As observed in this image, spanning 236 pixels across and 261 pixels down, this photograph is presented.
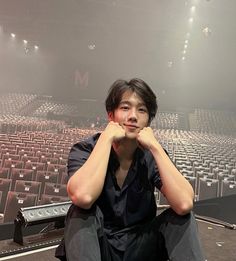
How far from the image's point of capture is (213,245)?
1.79 meters

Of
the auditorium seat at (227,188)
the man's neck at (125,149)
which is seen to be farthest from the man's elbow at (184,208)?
the auditorium seat at (227,188)

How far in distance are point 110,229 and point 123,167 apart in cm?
23

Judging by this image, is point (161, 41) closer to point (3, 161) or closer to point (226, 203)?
point (3, 161)

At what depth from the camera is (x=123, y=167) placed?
4.23 feet

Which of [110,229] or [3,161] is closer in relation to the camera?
[110,229]

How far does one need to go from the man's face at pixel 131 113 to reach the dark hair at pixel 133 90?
0.6 inches

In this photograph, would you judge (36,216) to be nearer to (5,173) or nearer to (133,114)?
(133,114)

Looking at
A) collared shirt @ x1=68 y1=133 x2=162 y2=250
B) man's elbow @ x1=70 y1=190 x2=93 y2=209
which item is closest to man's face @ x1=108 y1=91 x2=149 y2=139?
collared shirt @ x1=68 y1=133 x2=162 y2=250

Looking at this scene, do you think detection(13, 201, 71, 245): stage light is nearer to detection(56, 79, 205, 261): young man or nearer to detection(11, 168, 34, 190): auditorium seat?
detection(56, 79, 205, 261): young man

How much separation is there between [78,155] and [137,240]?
0.36 meters

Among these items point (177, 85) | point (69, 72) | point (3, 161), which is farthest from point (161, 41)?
point (3, 161)

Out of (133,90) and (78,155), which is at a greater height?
(133,90)

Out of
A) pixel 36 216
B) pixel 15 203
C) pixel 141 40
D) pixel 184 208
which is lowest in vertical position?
pixel 15 203

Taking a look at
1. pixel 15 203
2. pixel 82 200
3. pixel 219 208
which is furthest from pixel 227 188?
pixel 82 200
